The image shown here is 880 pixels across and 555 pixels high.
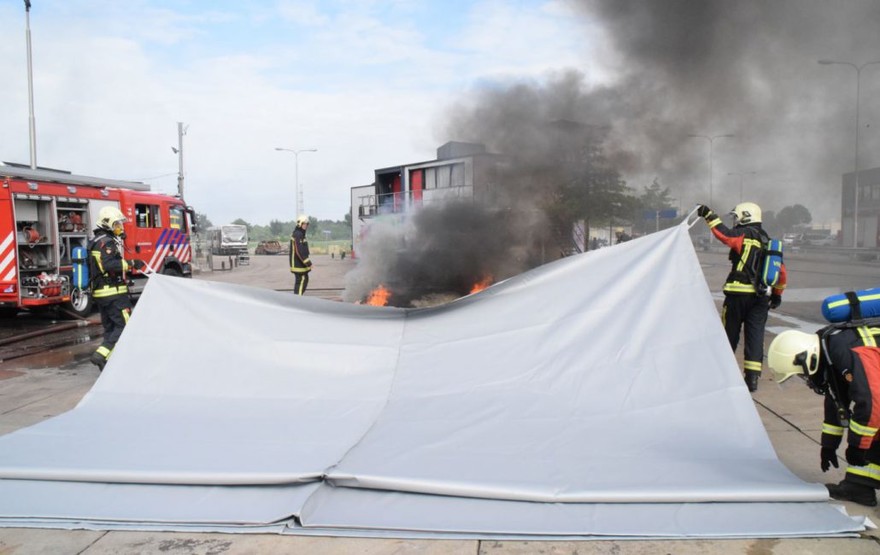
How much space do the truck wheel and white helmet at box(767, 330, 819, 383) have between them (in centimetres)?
1228

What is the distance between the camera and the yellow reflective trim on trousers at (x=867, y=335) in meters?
2.79

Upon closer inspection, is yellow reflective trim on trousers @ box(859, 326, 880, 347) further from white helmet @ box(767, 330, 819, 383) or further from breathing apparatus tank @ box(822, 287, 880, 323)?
white helmet @ box(767, 330, 819, 383)

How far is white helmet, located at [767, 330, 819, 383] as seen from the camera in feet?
9.40

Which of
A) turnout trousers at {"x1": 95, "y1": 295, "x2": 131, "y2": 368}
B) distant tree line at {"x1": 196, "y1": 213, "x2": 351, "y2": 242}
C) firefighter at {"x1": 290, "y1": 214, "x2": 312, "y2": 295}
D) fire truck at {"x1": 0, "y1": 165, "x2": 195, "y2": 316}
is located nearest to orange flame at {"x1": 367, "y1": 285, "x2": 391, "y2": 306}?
firefighter at {"x1": 290, "y1": 214, "x2": 312, "y2": 295}

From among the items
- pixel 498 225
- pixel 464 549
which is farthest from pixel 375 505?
pixel 498 225

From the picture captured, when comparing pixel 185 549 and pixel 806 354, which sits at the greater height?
pixel 806 354

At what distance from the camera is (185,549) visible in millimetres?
2689

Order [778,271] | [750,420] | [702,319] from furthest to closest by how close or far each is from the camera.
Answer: [778,271]
[702,319]
[750,420]

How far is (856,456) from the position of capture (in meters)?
2.88

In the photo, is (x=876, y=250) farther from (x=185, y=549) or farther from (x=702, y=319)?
(x=185, y=549)

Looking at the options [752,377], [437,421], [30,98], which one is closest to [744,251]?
[752,377]

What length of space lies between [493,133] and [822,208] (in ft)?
25.4

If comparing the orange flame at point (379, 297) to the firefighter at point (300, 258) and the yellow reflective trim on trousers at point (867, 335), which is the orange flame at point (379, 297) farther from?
the yellow reflective trim on trousers at point (867, 335)

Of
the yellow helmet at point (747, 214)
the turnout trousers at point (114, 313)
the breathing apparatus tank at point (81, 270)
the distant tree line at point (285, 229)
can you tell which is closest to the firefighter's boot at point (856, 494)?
the yellow helmet at point (747, 214)
